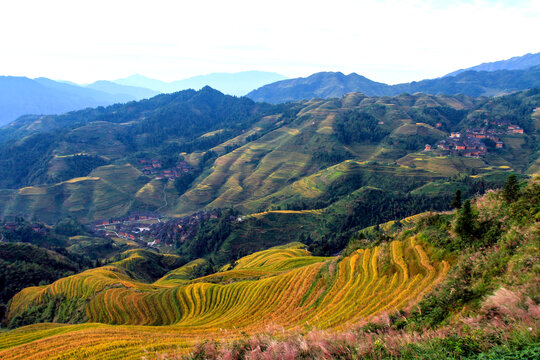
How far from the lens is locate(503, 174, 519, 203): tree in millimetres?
16688

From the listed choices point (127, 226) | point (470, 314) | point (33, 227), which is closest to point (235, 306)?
point (470, 314)

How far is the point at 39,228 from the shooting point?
4104 inches

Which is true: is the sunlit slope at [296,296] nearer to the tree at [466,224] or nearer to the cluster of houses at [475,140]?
the tree at [466,224]

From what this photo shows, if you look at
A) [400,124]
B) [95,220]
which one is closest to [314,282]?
[95,220]


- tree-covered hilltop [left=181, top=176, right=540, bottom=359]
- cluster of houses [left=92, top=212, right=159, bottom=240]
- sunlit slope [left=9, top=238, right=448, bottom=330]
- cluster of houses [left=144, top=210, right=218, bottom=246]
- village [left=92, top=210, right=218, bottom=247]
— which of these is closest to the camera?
tree-covered hilltop [left=181, top=176, right=540, bottom=359]

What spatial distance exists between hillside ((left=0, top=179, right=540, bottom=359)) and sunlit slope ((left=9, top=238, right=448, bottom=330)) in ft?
0.39

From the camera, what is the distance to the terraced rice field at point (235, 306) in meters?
14.1

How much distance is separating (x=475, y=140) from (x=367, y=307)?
168 m

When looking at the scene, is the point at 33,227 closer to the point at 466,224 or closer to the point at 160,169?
the point at 160,169

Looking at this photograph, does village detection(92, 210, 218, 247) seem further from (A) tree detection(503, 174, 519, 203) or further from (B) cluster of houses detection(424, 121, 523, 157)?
(B) cluster of houses detection(424, 121, 523, 157)

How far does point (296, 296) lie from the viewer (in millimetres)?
22531

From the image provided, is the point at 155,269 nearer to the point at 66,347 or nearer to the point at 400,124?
the point at 66,347

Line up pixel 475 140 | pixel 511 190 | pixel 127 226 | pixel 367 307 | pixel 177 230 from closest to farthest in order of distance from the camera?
1. pixel 367 307
2. pixel 511 190
3. pixel 177 230
4. pixel 127 226
5. pixel 475 140

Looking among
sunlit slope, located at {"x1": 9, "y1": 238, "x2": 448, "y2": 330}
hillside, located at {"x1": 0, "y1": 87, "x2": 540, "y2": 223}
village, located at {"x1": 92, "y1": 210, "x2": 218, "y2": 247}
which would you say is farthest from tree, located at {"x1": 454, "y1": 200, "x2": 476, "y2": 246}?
village, located at {"x1": 92, "y1": 210, "x2": 218, "y2": 247}
